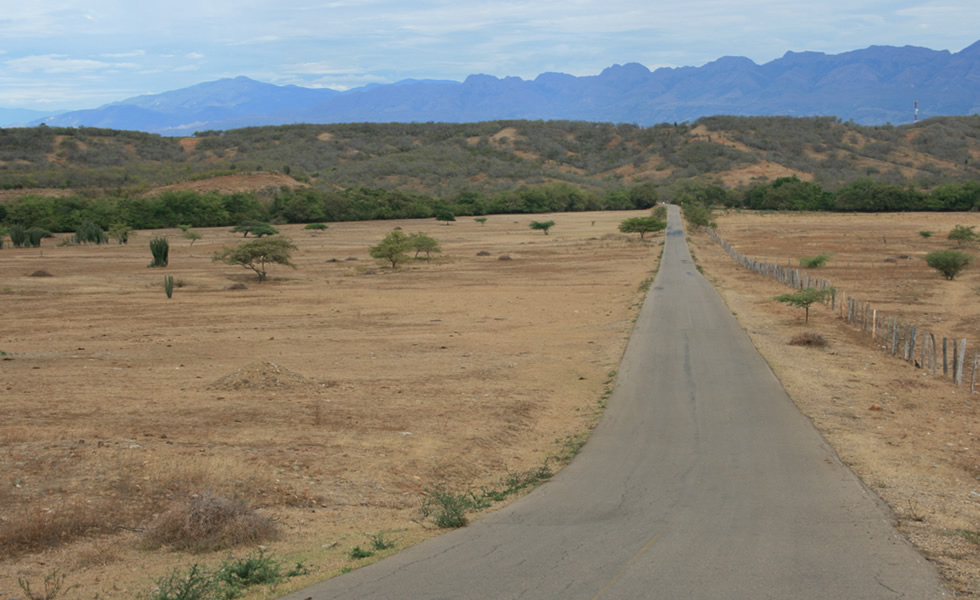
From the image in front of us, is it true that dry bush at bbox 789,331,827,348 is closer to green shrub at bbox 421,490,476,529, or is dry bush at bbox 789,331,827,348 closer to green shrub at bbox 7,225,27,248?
green shrub at bbox 421,490,476,529

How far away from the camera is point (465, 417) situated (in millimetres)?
14945

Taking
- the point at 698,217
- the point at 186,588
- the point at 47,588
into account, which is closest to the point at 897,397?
the point at 186,588

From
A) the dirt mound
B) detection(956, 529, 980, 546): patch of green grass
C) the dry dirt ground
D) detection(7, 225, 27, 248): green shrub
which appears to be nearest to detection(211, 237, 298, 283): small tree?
the dry dirt ground

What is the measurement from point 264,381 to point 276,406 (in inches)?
65.0

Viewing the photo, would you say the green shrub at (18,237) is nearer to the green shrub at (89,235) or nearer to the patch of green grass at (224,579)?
the green shrub at (89,235)

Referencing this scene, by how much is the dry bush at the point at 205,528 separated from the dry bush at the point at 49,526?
2.18 feet

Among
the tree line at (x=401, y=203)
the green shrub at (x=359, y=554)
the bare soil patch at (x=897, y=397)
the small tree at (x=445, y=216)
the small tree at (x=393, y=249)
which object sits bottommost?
the bare soil patch at (x=897, y=397)

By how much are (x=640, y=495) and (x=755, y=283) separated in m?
33.6

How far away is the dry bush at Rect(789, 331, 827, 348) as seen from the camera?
22.6 metres

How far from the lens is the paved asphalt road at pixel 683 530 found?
23.5ft

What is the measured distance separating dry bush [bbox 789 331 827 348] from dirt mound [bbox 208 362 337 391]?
13606 mm

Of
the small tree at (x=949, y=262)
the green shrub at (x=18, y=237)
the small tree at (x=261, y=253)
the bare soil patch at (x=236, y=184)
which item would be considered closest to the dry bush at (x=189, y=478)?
the small tree at (x=261, y=253)

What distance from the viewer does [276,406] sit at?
14875mm

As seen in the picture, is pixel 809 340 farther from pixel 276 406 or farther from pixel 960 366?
pixel 276 406
